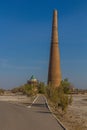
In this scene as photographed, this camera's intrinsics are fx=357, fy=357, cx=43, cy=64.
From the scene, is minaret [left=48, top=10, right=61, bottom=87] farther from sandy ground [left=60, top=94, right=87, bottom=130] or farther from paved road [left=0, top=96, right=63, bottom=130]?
paved road [left=0, top=96, right=63, bottom=130]

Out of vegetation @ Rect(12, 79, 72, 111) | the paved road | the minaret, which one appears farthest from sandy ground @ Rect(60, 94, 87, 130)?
the minaret

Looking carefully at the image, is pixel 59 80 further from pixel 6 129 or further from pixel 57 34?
pixel 6 129

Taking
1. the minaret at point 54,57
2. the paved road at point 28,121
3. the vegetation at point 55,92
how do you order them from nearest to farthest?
the paved road at point 28,121
the vegetation at point 55,92
the minaret at point 54,57

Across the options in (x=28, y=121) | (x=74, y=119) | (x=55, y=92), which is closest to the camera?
(x=28, y=121)

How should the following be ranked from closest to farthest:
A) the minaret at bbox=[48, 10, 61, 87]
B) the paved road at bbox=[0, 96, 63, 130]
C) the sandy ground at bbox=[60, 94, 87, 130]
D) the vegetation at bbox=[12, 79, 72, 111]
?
the paved road at bbox=[0, 96, 63, 130], the sandy ground at bbox=[60, 94, 87, 130], the vegetation at bbox=[12, 79, 72, 111], the minaret at bbox=[48, 10, 61, 87]

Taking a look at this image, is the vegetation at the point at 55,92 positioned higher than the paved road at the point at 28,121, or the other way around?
the vegetation at the point at 55,92

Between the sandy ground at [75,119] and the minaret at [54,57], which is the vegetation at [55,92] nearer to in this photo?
the sandy ground at [75,119]

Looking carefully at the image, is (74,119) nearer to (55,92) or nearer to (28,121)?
(28,121)

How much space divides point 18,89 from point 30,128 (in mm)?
124081

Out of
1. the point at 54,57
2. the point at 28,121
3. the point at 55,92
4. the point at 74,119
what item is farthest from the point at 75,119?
the point at 54,57

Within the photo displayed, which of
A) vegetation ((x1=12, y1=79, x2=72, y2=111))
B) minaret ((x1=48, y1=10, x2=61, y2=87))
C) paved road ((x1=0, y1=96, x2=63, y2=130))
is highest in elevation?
minaret ((x1=48, y1=10, x2=61, y2=87))

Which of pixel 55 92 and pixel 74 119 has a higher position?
pixel 55 92

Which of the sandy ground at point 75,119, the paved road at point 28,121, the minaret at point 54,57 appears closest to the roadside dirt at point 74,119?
the sandy ground at point 75,119

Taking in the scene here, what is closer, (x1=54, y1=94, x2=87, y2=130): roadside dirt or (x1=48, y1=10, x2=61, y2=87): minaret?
(x1=54, y1=94, x2=87, y2=130): roadside dirt
